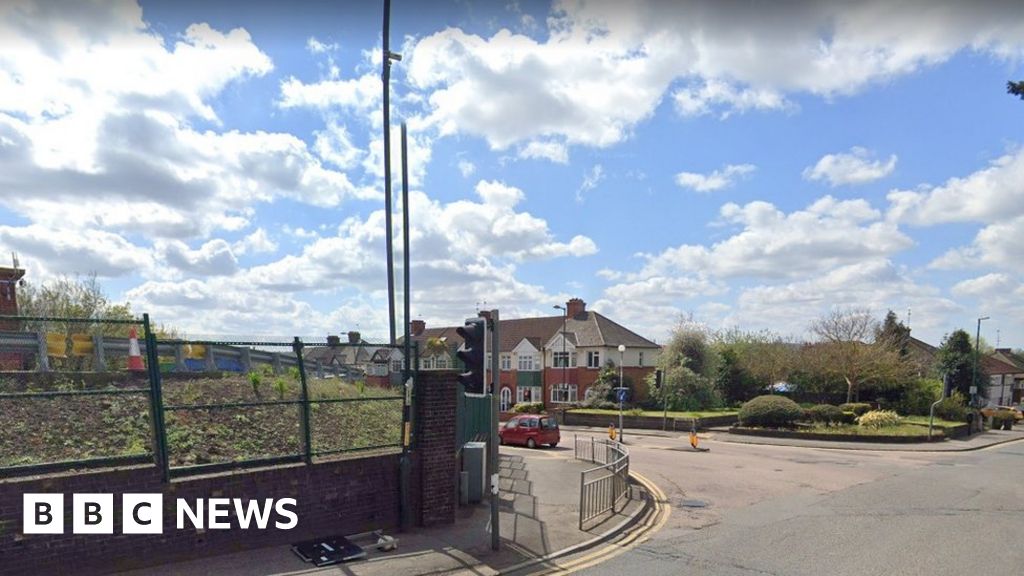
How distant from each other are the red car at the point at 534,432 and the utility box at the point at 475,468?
1534 cm

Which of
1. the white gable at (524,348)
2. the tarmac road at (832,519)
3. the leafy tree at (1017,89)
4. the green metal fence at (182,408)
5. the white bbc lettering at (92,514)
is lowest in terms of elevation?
the tarmac road at (832,519)

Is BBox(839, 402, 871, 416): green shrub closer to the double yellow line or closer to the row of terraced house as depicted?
the row of terraced house

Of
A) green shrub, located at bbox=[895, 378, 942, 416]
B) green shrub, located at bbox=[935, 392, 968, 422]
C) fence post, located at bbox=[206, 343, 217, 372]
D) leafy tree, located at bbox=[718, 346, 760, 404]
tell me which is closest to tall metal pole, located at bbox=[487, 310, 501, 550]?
fence post, located at bbox=[206, 343, 217, 372]

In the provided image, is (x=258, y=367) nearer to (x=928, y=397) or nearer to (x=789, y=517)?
(x=789, y=517)

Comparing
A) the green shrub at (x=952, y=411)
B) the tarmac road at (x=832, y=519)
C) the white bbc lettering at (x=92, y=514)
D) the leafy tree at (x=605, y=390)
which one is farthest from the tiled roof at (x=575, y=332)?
the white bbc lettering at (x=92, y=514)

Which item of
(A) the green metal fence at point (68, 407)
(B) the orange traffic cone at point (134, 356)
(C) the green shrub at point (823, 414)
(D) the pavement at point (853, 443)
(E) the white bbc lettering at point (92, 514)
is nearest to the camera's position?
(E) the white bbc lettering at point (92, 514)

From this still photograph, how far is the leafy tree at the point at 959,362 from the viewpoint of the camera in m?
48.2

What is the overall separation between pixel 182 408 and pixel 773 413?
2993cm

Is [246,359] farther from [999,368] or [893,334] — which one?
[999,368]

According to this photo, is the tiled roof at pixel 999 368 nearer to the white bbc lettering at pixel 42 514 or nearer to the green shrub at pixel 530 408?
the green shrub at pixel 530 408

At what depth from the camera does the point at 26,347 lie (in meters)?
10.1

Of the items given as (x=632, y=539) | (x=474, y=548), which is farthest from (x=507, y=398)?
(x=474, y=548)

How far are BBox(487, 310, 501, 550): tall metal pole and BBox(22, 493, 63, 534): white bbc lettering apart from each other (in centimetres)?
497

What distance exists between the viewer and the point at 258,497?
824 cm
